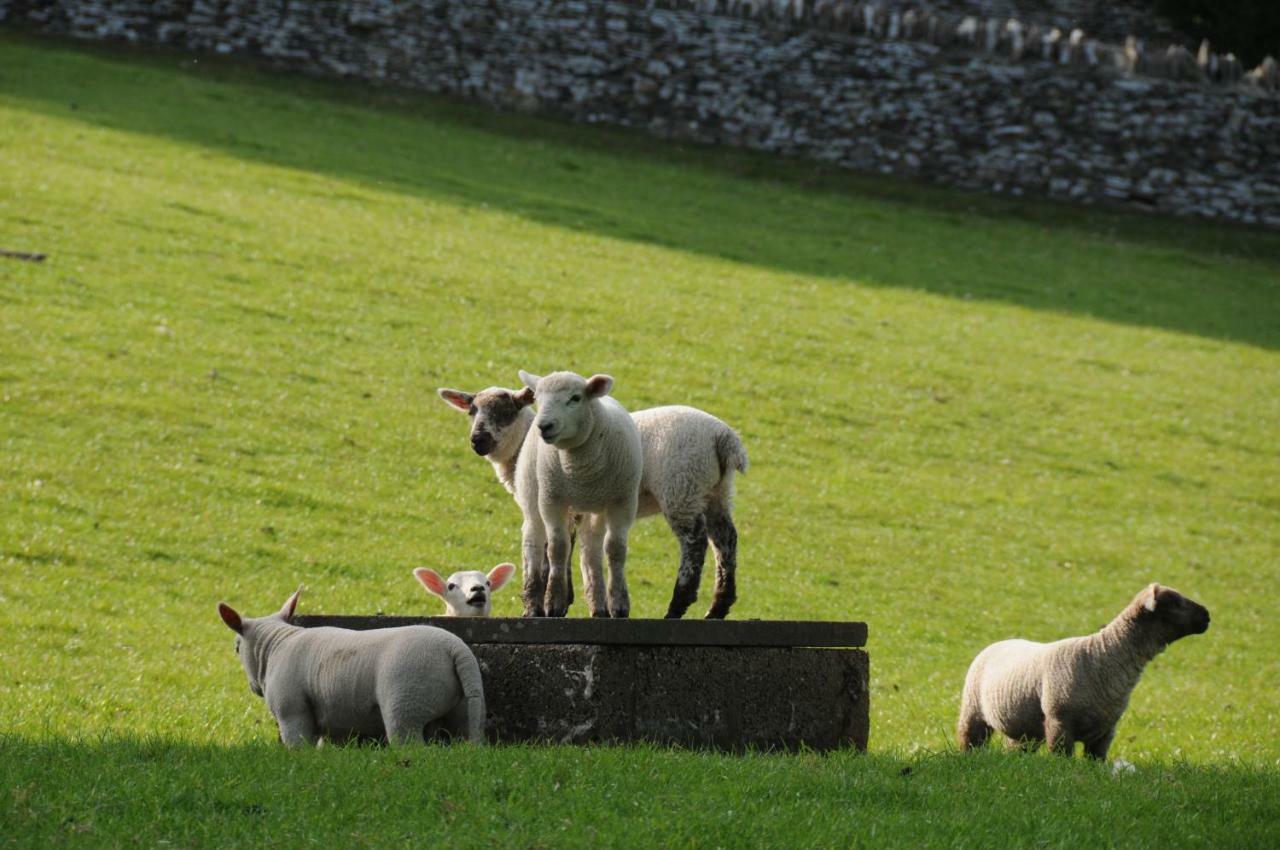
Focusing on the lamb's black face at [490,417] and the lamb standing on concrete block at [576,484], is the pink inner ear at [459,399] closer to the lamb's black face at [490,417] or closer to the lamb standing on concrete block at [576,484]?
the lamb's black face at [490,417]

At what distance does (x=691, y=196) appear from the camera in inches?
1166

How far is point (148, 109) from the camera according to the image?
2906 cm

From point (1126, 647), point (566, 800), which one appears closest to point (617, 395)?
point (1126, 647)

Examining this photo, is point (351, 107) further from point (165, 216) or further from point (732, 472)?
point (732, 472)

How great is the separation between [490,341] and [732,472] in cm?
1244

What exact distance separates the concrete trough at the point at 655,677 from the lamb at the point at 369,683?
33 cm

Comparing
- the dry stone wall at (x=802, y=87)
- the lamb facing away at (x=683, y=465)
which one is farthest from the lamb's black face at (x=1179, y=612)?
the dry stone wall at (x=802, y=87)

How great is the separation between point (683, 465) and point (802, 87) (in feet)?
85.2

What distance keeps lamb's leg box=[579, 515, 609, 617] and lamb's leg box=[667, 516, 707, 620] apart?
0.39 m

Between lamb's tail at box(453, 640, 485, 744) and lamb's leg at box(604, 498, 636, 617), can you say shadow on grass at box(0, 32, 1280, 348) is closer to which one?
lamb's leg at box(604, 498, 636, 617)

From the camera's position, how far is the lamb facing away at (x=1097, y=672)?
8.95 meters

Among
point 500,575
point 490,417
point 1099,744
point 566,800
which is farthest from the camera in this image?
point 1099,744

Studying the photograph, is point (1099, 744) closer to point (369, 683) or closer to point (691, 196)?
point (369, 683)

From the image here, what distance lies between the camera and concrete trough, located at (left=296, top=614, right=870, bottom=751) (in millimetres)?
7906
